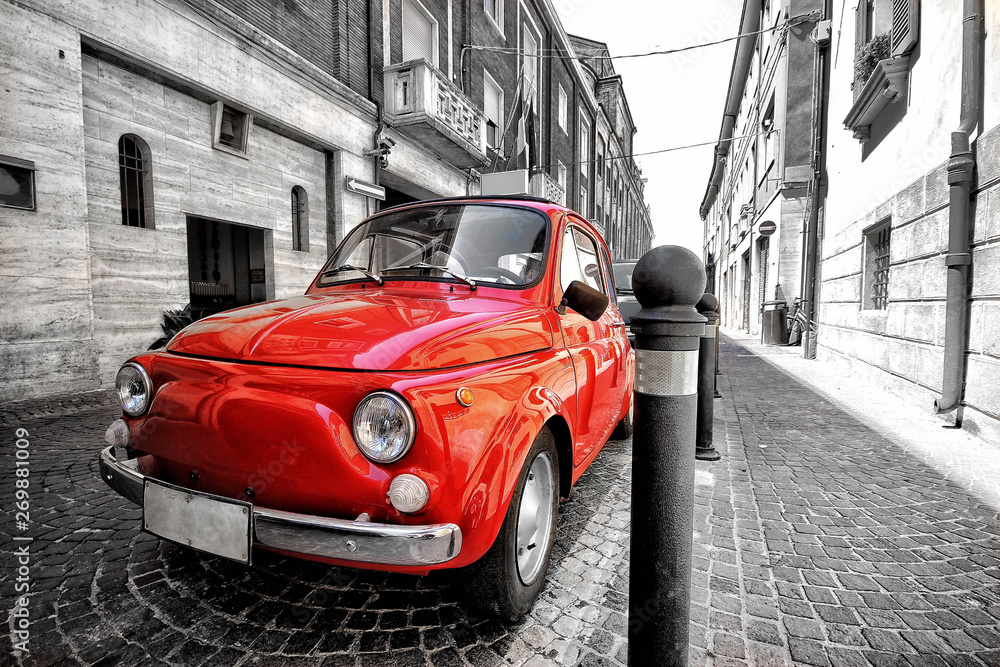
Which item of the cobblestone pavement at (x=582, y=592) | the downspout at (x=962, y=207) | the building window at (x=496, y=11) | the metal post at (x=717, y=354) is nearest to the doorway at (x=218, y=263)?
the cobblestone pavement at (x=582, y=592)

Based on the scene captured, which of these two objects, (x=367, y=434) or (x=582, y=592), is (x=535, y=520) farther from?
(x=367, y=434)

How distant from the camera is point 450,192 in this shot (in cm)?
1404

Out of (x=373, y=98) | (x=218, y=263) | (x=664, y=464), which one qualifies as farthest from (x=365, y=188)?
(x=664, y=464)

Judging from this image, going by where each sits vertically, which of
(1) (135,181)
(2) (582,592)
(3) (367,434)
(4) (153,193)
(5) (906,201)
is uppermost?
(1) (135,181)

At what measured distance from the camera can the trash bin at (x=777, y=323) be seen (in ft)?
43.0

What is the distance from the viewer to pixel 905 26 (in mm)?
6141

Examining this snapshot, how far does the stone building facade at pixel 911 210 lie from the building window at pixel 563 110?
1662 cm

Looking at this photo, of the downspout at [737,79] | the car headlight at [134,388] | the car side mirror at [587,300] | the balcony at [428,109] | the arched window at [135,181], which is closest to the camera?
the car headlight at [134,388]

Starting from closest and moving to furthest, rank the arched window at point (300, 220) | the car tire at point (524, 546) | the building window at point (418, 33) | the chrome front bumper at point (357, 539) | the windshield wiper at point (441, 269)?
the chrome front bumper at point (357, 539)
the car tire at point (524, 546)
the windshield wiper at point (441, 269)
the arched window at point (300, 220)
the building window at point (418, 33)

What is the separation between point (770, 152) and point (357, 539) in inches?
771

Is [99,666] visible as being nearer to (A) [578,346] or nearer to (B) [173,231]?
(A) [578,346]

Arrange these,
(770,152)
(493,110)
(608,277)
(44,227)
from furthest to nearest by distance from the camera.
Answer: (493,110)
(770,152)
(44,227)
(608,277)

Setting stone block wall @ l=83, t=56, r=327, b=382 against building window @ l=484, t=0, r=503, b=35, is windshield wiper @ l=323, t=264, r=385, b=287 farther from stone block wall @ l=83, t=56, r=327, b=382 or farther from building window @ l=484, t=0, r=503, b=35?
building window @ l=484, t=0, r=503, b=35

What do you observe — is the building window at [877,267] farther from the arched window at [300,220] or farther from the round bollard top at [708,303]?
the arched window at [300,220]
